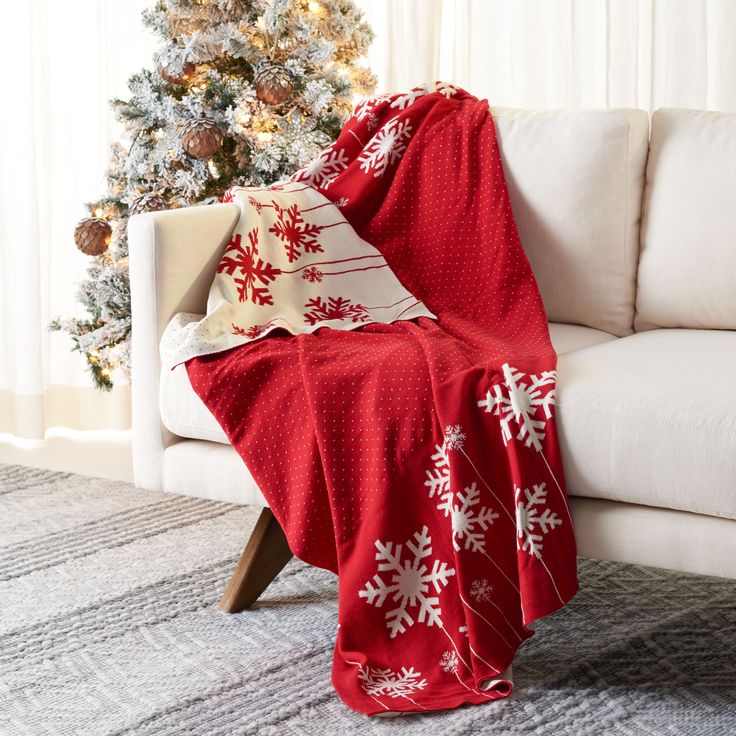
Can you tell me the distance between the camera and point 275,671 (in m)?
1.53

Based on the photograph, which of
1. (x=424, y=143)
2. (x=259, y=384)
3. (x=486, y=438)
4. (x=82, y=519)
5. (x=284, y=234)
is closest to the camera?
(x=486, y=438)

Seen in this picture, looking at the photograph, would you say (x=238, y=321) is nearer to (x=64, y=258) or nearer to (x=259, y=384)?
(x=259, y=384)

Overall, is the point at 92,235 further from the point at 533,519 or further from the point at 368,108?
the point at 533,519

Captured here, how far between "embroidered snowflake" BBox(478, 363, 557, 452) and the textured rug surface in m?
0.37

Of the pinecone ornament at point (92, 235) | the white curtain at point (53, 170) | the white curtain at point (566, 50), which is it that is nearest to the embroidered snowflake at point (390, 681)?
the pinecone ornament at point (92, 235)

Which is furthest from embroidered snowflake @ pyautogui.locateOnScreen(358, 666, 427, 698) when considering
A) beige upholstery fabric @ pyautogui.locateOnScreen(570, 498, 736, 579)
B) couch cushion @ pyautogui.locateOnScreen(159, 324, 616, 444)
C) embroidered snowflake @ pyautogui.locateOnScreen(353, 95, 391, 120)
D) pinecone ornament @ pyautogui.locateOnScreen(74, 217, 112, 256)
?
pinecone ornament @ pyautogui.locateOnScreen(74, 217, 112, 256)

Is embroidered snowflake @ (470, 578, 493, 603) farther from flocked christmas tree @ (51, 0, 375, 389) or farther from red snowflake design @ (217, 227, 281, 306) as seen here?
flocked christmas tree @ (51, 0, 375, 389)

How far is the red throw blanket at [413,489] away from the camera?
135cm

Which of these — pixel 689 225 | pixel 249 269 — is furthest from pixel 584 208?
pixel 249 269

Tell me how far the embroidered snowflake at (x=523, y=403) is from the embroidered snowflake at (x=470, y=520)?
0.08 meters

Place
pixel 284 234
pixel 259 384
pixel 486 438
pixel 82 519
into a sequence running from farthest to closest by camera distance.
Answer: pixel 82 519 < pixel 284 234 < pixel 259 384 < pixel 486 438

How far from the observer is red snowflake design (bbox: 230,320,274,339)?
1637mm

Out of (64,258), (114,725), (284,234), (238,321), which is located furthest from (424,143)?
(64,258)

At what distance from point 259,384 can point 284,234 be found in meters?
0.42
